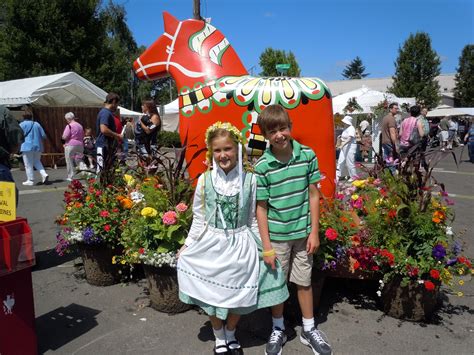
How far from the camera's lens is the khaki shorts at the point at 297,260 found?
2.64 metres

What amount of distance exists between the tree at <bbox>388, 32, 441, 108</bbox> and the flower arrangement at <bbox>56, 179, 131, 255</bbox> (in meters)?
39.7

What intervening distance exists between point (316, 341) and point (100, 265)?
2101 millimetres

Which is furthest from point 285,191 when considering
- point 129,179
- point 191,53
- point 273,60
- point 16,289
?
point 273,60

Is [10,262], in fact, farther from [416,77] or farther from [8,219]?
[416,77]

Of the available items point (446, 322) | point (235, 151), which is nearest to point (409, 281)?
point (446, 322)

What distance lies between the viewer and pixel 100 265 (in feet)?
12.2

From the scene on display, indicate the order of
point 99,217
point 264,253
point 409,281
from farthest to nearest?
point 99,217, point 409,281, point 264,253

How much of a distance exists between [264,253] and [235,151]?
0.67 metres

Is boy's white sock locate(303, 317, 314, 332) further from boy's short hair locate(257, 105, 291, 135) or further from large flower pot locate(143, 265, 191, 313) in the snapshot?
boy's short hair locate(257, 105, 291, 135)

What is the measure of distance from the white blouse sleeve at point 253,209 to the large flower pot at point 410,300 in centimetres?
119

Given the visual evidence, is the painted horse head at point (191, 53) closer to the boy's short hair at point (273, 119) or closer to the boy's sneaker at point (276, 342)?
the boy's short hair at point (273, 119)

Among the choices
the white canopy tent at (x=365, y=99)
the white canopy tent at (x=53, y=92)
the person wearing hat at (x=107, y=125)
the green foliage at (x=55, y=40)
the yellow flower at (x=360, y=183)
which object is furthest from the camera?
the green foliage at (x=55, y=40)

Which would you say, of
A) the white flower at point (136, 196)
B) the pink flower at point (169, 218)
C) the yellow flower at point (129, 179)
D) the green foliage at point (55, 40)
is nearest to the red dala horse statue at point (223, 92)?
the yellow flower at point (129, 179)

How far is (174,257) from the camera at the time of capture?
3.01 metres
